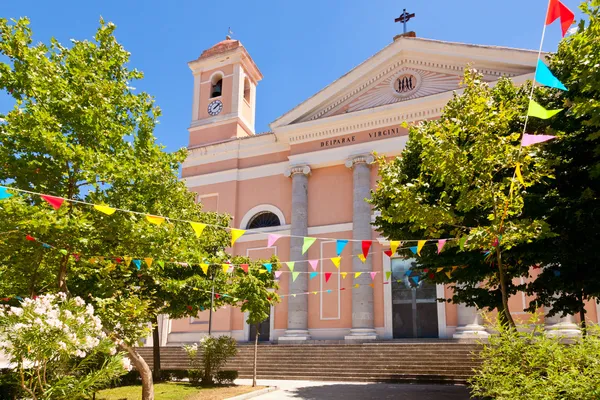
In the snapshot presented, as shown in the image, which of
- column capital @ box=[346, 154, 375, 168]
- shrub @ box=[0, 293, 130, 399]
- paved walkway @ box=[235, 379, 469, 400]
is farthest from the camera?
column capital @ box=[346, 154, 375, 168]

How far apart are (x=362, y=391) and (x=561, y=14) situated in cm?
1041

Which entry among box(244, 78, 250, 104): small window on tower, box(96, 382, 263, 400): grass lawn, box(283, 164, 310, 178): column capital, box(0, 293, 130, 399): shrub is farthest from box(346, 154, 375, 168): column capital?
box(0, 293, 130, 399): shrub

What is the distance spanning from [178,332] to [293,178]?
9804 mm

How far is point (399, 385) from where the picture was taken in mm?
14914

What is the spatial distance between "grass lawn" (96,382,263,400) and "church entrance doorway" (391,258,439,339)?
944cm

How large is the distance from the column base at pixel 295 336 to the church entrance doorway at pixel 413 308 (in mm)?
3976

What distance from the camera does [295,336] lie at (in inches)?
875

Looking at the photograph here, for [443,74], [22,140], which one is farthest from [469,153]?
[443,74]

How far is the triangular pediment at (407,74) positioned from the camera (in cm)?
2183

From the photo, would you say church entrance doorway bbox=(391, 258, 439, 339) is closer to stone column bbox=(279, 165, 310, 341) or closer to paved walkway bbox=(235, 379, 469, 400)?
stone column bbox=(279, 165, 310, 341)

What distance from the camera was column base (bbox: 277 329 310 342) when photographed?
72.5 ft

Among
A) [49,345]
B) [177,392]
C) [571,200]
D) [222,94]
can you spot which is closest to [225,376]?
[177,392]

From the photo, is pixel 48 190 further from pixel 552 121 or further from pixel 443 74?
pixel 443 74

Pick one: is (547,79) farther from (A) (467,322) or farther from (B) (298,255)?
(B) (298,255)
